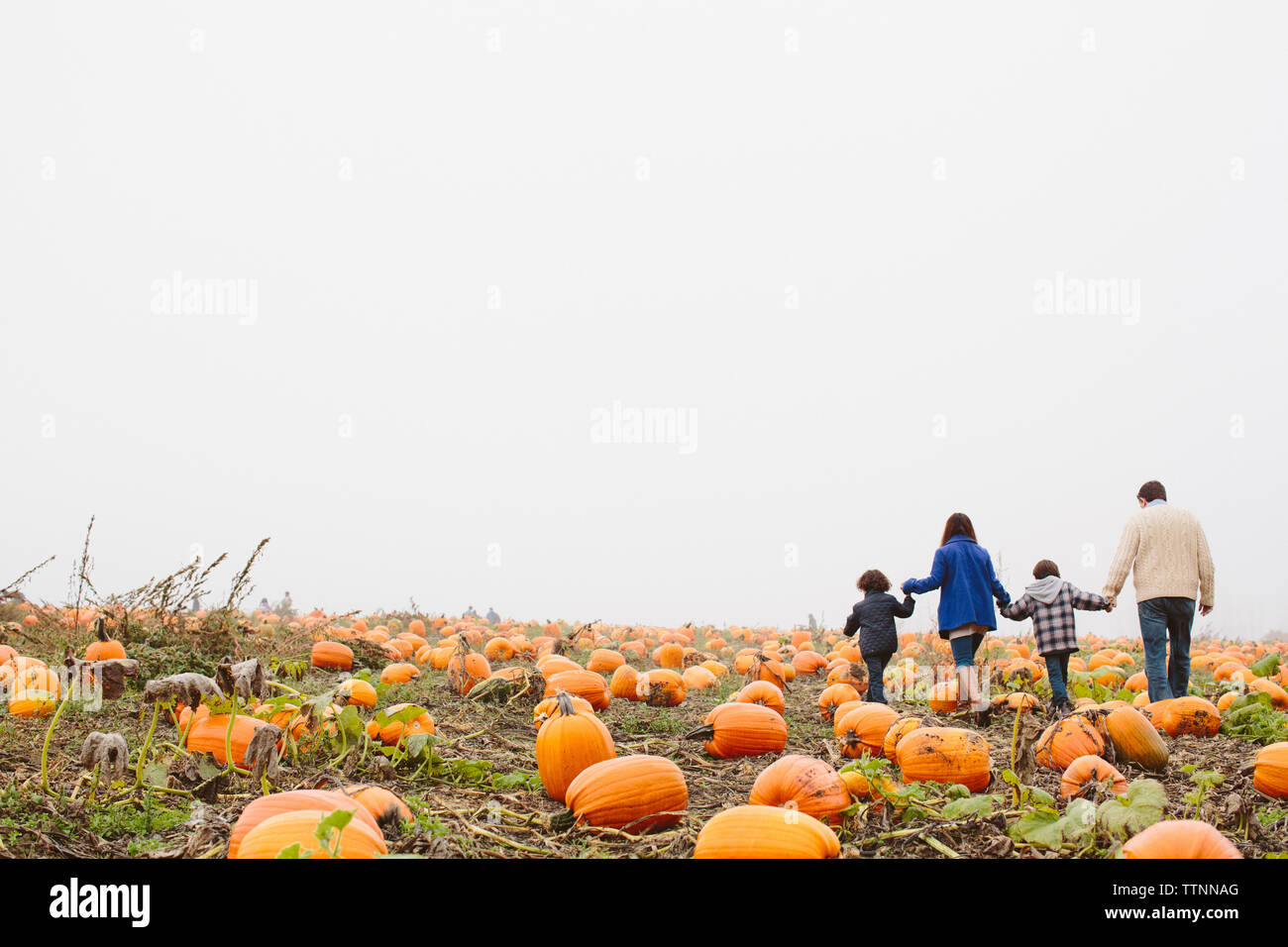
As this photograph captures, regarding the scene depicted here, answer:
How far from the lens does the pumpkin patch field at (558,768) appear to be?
10.4 ft

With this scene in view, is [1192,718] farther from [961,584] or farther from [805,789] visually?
[805,789]

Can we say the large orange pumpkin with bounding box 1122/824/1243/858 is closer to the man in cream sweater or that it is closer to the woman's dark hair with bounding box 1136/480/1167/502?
the man in cream sweater

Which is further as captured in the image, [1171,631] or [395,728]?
[1171,631]

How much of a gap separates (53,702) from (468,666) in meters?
2.85

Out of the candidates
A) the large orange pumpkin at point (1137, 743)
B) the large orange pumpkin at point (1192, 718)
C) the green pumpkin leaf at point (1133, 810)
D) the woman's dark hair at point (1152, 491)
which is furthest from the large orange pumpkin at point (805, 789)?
the woman's dark hair at point (1152, 491)

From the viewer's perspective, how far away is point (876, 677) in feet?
27.0

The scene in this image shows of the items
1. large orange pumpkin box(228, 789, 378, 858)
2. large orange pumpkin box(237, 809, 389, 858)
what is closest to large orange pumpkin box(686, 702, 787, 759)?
large orange pumpkin box(228, 789, 378, 858)

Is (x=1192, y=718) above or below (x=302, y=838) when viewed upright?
below

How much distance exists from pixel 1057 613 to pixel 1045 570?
2.31 feet

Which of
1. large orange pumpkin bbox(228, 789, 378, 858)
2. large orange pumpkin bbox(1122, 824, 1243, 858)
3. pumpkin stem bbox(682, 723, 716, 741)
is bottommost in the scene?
pumpkin stem bbox(682, 723, 716, 741)

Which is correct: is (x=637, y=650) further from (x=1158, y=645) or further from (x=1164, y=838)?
(x=1164, y=838)

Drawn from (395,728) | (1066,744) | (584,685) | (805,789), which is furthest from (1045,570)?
(395,728)

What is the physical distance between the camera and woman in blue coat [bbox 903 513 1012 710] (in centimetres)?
784

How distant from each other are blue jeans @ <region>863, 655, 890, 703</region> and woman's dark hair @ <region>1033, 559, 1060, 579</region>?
1669 mm
